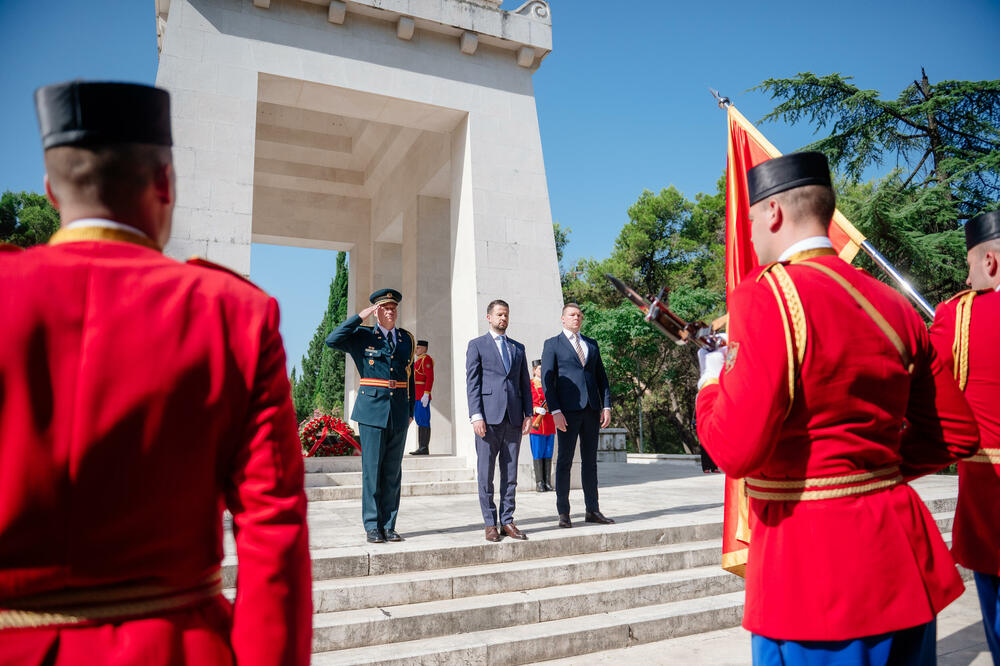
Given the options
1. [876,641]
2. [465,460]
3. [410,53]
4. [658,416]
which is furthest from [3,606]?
[658,416]

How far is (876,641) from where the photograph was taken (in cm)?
173

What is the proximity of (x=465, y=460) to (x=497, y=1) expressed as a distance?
24.1 feet

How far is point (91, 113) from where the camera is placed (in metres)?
→ 1.11

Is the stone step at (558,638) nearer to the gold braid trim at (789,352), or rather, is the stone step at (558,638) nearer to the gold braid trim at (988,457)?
the gold braid trim at (988,457)

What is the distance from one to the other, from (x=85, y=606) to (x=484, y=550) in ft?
14.8

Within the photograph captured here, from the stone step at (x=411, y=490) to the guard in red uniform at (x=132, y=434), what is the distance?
7287 mm

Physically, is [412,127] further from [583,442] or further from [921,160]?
[921,160]

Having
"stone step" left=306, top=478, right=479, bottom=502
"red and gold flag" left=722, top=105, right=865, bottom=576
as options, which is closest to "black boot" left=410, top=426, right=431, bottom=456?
"stone step" left=306, top=478, right=479, bottom=502

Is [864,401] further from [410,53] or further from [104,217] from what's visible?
[410,53]

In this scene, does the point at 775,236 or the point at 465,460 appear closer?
the point at 775,236

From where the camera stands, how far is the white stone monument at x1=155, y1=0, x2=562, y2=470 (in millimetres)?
8102

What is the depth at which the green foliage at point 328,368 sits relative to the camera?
28.5m

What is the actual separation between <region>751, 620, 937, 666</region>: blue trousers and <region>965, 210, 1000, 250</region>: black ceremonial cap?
1.96 m

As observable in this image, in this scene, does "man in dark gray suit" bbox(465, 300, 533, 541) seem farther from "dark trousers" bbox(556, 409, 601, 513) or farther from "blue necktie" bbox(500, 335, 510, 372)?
"dark trousers" bbox(556, 409, 601, 513)
